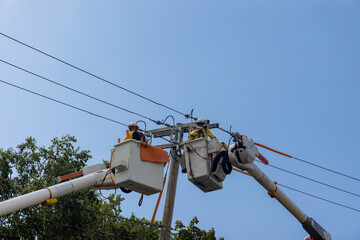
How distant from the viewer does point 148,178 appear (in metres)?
10.9

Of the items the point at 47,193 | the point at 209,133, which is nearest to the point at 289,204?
the point at 209,133

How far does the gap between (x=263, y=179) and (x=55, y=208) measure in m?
10.5

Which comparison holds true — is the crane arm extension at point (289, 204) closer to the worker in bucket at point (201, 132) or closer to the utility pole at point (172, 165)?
the worker in bucket at point (201, 132)

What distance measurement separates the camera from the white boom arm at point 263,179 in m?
12.4

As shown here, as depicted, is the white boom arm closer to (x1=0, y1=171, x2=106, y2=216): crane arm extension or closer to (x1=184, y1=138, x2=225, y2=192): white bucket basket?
(x1=184, y1=138, x2=225, y2=192): white bucket basket

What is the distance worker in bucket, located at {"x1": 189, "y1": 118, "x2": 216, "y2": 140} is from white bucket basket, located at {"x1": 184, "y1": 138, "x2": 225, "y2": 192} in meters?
0.26

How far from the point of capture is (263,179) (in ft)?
44.3

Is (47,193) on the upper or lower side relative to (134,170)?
lower

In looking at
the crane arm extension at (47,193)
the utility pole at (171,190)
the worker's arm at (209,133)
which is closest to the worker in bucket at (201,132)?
the worker's arm at (209,133)

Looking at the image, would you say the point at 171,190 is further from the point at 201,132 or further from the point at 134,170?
the point at 134,170

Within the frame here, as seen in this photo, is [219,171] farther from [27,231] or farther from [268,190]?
[27,231]

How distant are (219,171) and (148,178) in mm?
1997

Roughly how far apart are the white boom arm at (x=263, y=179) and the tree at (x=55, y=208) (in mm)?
8071

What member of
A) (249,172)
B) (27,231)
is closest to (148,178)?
(249,172)
